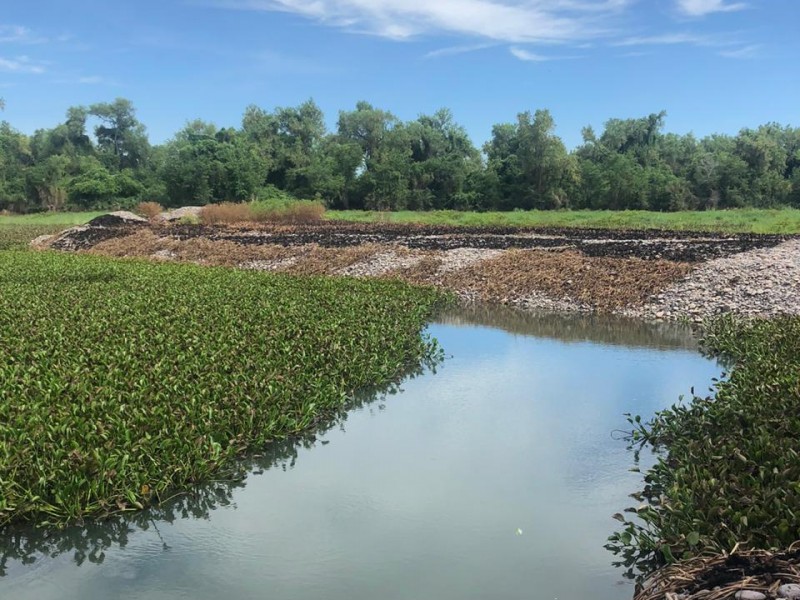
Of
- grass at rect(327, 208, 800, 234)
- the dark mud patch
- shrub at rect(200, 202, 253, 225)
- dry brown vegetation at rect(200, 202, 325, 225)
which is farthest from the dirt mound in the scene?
grass at rect(327, 208, 800, 234)

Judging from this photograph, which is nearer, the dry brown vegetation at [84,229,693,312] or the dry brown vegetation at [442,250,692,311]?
the dry brown vegetation at [442,250,692,311]

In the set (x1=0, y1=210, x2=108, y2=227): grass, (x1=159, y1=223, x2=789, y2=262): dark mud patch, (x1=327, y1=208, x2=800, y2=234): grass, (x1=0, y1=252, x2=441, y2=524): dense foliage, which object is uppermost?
(x1=0, y1=210, x2=108, y2=227): grass

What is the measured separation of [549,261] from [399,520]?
15.9m

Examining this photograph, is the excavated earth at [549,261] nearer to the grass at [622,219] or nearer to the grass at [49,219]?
the grass at [622,219]

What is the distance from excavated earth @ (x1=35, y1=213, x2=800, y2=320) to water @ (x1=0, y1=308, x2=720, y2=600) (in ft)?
25.8

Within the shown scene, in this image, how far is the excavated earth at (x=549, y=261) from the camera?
1788 centimetres

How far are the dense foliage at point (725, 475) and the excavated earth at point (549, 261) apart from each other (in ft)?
26.7

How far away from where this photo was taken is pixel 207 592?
566cm

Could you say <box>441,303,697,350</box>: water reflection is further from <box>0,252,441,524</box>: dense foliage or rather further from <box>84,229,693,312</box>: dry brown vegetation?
<box>0,252,441,524</box>: dense foliage

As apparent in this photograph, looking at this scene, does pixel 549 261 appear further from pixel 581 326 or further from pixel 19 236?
pixel 19 236

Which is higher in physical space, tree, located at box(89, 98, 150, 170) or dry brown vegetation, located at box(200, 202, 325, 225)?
tree, located at box(89, 98, 150, 170)

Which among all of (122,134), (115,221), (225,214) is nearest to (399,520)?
(115,221)

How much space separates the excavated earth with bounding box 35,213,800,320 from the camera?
1788 cm

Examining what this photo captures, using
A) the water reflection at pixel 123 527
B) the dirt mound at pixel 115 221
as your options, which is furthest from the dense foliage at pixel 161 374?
the dirt mound at pixel 115 221
